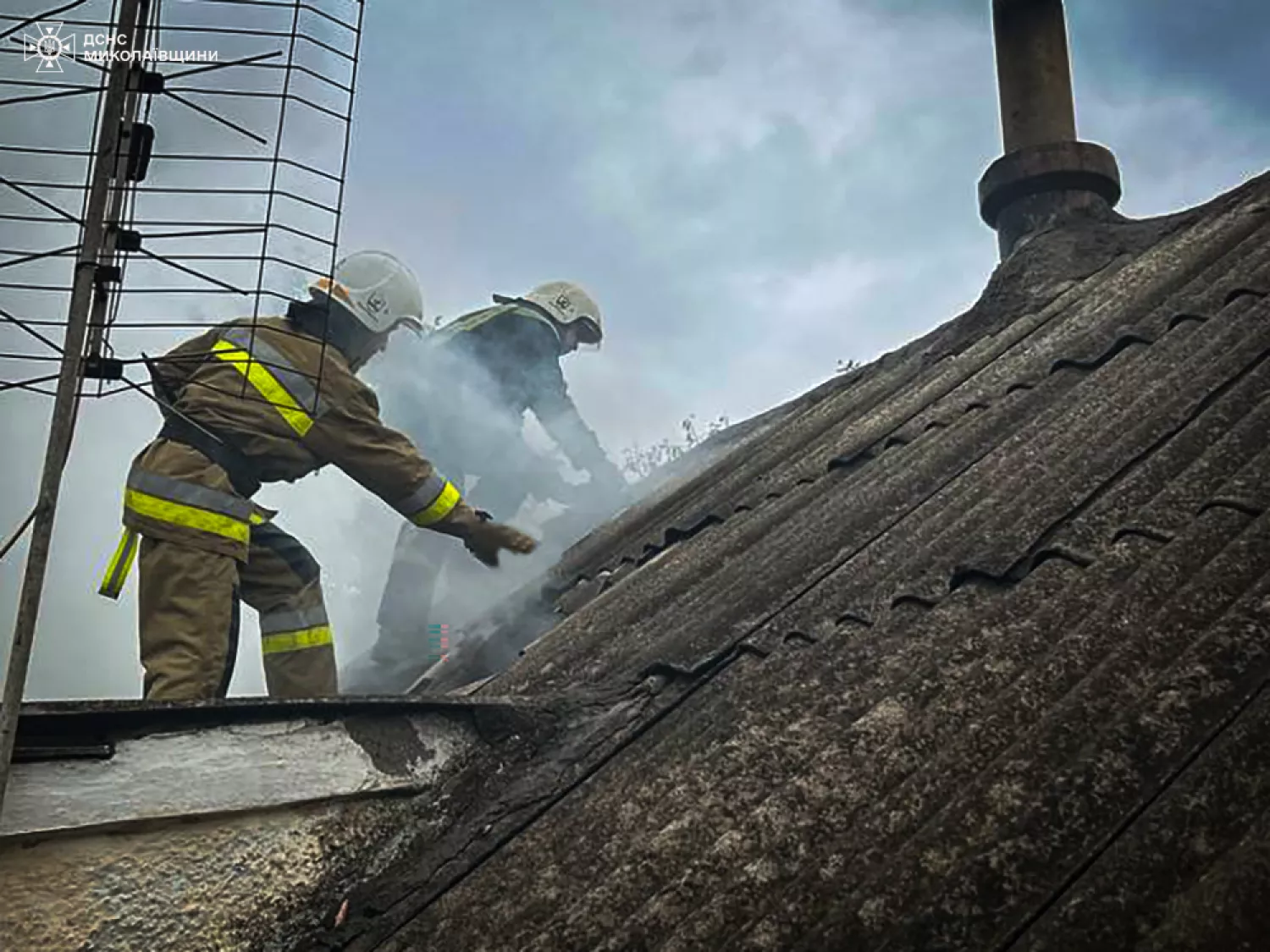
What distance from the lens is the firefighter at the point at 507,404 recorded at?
7.44 m

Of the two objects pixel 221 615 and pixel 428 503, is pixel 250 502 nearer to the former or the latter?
pixel 221 615

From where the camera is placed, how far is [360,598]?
9.62m

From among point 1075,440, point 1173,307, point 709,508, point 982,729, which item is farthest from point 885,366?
point 982,729

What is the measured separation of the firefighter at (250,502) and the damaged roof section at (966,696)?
936 millimetres

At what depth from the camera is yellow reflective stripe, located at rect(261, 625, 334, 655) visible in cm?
413

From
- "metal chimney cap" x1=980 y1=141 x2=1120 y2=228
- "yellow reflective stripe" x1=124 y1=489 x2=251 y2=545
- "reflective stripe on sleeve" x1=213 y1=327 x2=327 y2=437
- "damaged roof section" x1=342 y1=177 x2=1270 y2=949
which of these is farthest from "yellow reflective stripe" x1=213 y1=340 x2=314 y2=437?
"metal chimney cap" x1=980 y1=141 x2=1120 y2=228

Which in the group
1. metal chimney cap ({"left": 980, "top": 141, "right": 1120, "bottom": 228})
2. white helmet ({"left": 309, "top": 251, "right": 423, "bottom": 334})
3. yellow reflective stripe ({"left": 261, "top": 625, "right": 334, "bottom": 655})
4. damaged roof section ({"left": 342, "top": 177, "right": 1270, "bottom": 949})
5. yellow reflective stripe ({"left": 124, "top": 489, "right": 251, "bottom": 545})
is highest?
metal chimney cap ({"left": 980, "top": 141, "right": 1120, "bottom": 228})

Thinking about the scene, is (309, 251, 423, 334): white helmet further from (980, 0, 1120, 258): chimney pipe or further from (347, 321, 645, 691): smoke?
(980, 0, 1120, 258): chimney pipe

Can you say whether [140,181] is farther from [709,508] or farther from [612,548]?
[612,548]

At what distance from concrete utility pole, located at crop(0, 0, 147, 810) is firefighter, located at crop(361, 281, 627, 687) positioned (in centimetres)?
521

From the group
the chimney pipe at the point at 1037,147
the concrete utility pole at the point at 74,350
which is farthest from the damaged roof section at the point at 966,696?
the chimney pipe at the point at 1037,147

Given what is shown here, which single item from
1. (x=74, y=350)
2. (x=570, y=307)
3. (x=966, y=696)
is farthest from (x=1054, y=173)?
(x=74, y=350)

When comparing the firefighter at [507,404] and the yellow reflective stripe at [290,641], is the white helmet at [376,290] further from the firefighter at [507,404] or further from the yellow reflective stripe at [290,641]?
the firefighter at [507,404]

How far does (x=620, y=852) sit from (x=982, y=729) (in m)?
0.63
